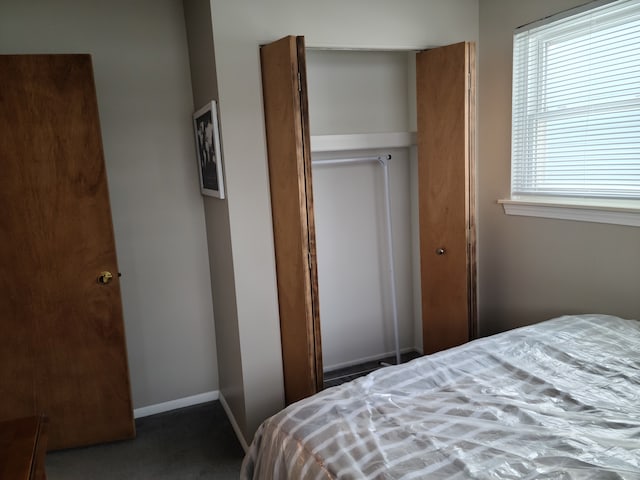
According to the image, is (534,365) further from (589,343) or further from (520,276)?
(520,276)

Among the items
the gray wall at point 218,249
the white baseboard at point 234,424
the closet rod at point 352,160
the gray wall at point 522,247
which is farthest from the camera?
the closet rod at point 352,160

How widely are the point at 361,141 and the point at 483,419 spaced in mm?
1993

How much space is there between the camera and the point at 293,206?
7.43 feet

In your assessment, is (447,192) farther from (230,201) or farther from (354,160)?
(230,201)

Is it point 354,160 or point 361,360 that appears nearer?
point 354,160

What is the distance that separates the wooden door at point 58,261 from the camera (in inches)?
96.6

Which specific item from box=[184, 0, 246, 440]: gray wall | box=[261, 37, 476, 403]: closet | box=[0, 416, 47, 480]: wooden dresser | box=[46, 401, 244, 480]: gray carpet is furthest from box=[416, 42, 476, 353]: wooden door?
box=[0, 416, 47, 480]: wooden dresser

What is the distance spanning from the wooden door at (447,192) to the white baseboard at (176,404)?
1465mm

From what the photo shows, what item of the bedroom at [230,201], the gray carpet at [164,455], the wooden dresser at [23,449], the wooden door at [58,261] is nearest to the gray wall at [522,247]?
the bedroom at [230,201]

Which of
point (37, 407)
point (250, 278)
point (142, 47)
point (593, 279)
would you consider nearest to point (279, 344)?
point (250, 278)

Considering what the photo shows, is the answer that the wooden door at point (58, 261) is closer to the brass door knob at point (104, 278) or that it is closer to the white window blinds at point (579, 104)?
the brass door knob at point (104, 278)

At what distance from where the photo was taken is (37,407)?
2631 mm

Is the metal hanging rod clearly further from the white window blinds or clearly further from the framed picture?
the white window blinds

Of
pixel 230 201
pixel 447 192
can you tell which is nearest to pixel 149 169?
pixel 230 201
